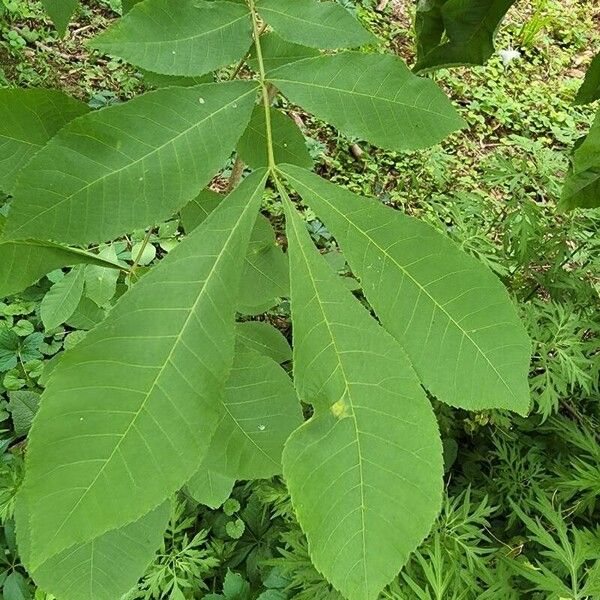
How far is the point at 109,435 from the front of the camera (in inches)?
20.2

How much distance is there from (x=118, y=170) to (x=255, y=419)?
29cm

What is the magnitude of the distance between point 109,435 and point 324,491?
6.9 inches

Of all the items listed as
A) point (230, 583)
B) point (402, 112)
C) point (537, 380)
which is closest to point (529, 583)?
point (537, 380)

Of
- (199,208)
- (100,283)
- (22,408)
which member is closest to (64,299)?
(100,283)

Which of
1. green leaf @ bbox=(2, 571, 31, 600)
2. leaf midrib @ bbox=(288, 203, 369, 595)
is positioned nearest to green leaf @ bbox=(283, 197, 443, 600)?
leaf midrib @ bbox=(288, 203, 369, 595)

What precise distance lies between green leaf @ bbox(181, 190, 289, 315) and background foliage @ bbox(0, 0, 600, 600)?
0.99 feet

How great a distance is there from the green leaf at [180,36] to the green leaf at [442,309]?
28cm

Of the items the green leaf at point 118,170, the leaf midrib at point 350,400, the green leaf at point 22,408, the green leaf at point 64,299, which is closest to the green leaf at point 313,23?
the green leaf at point 118,170

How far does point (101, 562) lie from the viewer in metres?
0.71

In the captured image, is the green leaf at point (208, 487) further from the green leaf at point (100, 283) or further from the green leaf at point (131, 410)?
the green leaf at point (100, 283)

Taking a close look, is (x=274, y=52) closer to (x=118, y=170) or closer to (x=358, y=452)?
(x=118, y=170)

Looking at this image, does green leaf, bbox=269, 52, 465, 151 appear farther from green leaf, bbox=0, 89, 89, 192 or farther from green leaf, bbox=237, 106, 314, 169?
green leaf, bbox=0, 89, 89, 192

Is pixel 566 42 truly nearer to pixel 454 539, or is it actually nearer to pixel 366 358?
pixel 454 539

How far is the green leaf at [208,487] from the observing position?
87cm
